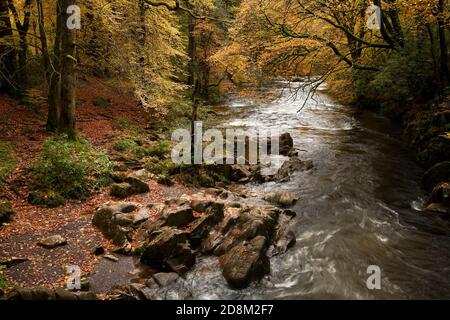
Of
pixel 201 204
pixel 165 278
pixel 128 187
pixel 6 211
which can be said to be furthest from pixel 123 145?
pixel 165 278

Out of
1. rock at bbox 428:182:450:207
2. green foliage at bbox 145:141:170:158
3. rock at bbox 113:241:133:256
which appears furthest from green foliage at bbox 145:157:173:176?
rock at bbox 428:182:450:207

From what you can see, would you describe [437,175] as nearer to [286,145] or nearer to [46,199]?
[286,145]

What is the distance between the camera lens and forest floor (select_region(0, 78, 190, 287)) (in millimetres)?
6648

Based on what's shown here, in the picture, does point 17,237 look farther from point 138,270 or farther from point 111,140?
point 111,140

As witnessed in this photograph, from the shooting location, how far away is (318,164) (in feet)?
46.0

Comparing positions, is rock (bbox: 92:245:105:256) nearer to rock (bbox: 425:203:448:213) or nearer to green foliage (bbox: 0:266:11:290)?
green foliage (bbox: 0:266:11:290)

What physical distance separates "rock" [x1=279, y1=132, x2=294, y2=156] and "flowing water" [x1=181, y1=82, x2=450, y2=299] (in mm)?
528

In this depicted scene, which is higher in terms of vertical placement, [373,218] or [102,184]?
[102,184]

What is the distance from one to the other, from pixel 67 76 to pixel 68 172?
3.87m

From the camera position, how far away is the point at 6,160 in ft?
32.9

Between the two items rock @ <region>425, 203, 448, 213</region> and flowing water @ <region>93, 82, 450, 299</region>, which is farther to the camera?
rock @ <region>425, 203, 448, 213</region>

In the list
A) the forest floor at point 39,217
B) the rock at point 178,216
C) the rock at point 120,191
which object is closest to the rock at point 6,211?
the forest floor at point 39,217
